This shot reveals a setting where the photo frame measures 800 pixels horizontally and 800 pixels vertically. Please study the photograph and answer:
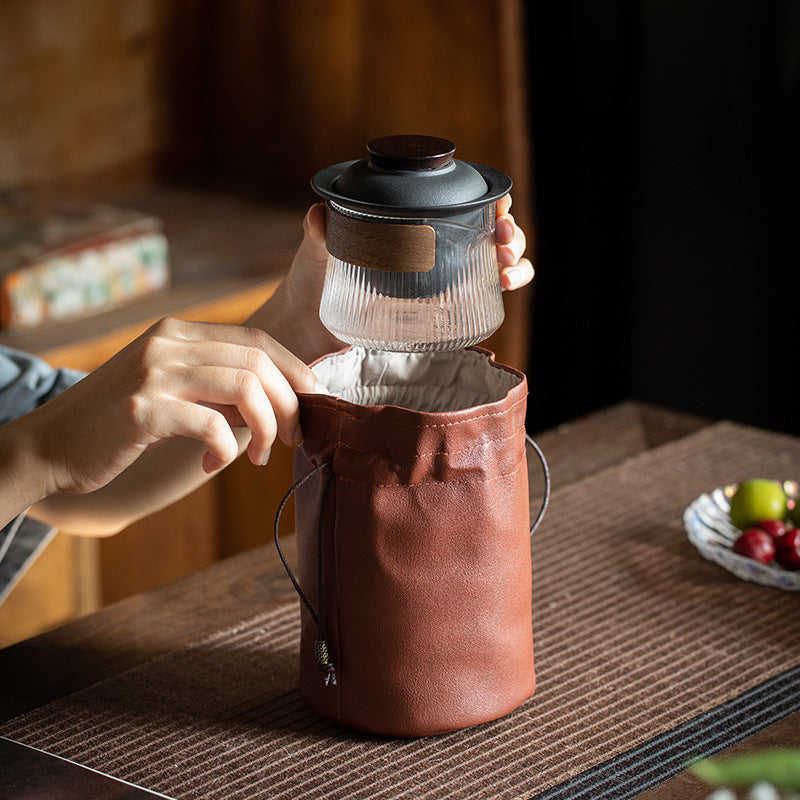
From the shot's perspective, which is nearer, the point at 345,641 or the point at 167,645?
the point at 345,641

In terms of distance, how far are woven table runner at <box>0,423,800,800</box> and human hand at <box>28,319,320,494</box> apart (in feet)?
0.60

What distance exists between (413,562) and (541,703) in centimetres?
16

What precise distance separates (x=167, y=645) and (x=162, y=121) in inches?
73.7

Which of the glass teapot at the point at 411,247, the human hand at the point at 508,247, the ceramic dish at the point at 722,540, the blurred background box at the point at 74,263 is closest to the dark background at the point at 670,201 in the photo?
the blurred background box at the point at 74,263

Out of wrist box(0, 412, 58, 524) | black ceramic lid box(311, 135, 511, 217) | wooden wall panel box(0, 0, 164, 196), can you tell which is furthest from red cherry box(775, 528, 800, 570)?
wooden wall panel box(0, 0, 164, 196)

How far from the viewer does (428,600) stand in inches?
32.3

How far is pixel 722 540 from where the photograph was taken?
3.67ft

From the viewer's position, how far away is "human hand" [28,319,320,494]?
0.79 metres

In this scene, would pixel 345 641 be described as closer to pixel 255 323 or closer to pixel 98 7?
pixel 255 323

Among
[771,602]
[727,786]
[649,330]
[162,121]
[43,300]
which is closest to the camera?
[727,786]

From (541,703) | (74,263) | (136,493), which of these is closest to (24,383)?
(136,493)

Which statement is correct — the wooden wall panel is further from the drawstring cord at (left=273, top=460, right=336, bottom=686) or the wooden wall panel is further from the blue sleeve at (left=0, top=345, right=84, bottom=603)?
the drawstring cord at (left=273, top=460, right=336, bottom=686)

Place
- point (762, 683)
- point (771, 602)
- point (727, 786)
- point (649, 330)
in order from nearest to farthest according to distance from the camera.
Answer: point (727, 786) → point (762, 683) → point (771, 602) → point (649, 330)

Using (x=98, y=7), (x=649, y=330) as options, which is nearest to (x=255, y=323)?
(x=649, y=330)
